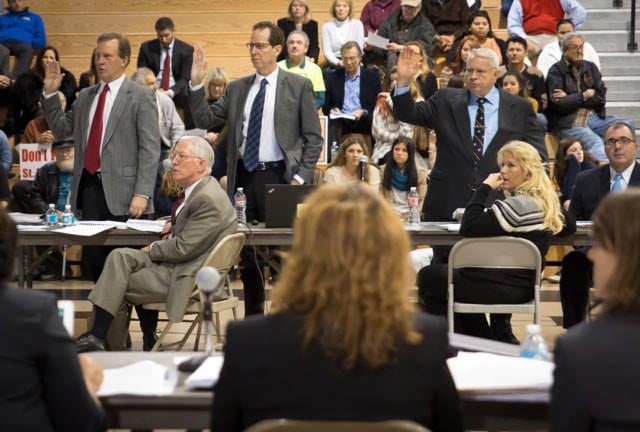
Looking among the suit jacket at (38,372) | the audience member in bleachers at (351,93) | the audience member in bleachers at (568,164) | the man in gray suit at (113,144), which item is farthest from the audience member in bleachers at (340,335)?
the audience member in bleachers at (351,93)

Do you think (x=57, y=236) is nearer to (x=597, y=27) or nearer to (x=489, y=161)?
(x=489, y=161)

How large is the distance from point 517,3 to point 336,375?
937 centimetres

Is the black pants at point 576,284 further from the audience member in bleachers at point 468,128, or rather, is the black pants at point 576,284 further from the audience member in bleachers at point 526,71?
the audience member in bleachers at point 526,71

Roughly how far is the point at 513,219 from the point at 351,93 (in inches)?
179

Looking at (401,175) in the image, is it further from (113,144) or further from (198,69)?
(113,144)

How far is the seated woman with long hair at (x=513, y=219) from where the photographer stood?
4.88 metres

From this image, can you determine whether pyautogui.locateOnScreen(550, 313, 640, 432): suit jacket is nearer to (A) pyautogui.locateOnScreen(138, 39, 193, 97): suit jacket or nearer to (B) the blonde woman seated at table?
(B) the blonde woman seated at table

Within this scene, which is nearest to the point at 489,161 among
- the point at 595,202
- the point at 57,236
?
the point at 595,202

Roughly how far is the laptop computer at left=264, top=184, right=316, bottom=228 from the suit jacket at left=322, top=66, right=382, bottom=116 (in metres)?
4.00

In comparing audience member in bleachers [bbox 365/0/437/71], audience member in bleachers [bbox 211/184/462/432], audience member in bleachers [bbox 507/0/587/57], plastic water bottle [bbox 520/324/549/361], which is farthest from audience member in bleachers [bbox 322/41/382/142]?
audience member in bleachers [bbox 211/184/462/432]

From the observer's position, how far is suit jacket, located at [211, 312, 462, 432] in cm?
188

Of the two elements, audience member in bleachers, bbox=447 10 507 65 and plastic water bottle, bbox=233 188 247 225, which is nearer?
plastic water bottle, bbox=233 188 247 225

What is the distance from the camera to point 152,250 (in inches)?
197

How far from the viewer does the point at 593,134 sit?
9039mm
